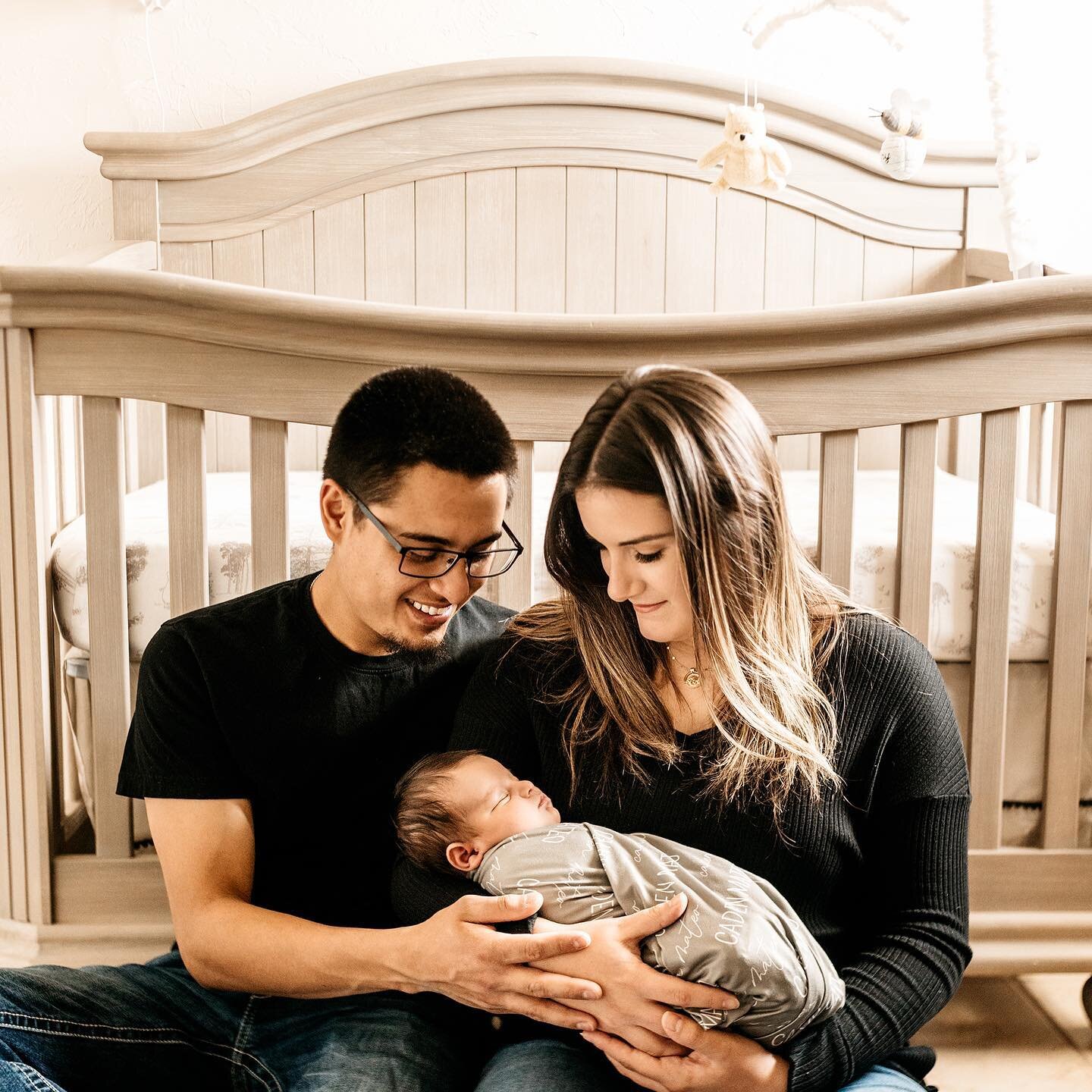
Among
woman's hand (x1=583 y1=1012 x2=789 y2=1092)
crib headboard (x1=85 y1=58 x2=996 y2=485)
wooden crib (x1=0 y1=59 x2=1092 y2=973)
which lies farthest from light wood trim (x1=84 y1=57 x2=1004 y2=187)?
woman's hand (x1=583 y1=1012 x2=789 y2=1092)

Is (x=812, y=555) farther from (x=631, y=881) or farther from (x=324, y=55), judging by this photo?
(x=324, y=55)

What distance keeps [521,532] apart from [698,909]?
0.60 metres

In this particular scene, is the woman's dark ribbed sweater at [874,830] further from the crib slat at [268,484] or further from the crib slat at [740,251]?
the crib slat at [740,251]

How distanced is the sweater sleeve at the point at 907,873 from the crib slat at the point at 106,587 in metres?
0.93

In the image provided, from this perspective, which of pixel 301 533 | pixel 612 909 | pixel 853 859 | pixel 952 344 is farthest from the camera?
pixel 301 533

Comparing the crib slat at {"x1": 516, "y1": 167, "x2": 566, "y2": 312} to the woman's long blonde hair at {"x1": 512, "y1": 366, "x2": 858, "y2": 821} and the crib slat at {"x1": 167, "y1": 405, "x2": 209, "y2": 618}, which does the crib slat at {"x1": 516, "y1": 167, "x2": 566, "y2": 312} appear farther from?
the woman's long blonde hair at {"x1": 512, "y1": 366, "x2": 858, "y2": 821}

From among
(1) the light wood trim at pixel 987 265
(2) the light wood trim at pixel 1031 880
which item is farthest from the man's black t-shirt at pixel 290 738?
(1) the light wood trim at pixel 987 265

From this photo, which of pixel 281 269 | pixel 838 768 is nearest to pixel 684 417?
pixel 838 768

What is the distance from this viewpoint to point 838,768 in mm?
1179

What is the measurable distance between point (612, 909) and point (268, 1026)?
16.6 inches

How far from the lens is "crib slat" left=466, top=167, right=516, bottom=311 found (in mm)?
2660

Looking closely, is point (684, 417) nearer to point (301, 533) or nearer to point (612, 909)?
point (612, 909)

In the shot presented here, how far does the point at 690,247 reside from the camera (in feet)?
8.84

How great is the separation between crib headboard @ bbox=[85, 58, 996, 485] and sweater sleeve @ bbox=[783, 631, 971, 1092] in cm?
152
